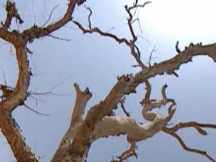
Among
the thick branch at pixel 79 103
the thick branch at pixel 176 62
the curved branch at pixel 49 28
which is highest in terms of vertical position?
the curved branch at pixel 49 28

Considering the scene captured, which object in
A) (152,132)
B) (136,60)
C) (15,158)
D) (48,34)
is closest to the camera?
(15,158)

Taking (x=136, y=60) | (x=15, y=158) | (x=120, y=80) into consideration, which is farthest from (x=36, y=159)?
(x=136, y=60)

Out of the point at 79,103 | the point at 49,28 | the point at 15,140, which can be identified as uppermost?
the point at 49,28

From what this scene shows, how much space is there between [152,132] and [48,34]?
7.65 feet

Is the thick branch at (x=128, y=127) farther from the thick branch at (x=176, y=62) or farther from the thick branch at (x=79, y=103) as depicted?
the thick branch at (x=176, y=62)

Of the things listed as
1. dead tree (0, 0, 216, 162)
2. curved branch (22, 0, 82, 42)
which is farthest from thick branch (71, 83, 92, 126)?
curved branch (22, 0, 82, 42)

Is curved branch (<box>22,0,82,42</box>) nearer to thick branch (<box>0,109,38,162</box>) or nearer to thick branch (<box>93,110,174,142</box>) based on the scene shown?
thick branch (<box>0,109,38,162</box>)

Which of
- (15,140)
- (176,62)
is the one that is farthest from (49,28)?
(176,62)

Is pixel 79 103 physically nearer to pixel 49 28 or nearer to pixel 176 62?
pixel 49 28

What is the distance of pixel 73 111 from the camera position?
6578 millimetres

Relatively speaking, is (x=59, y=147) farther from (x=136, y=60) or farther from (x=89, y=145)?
(x=136, y=60)

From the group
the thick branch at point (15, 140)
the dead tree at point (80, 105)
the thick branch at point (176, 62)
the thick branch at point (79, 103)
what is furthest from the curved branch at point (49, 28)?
the thick branch at point (176, 62)

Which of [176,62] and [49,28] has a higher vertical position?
[49,28]

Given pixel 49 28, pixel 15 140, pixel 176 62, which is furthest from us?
pixel 49 28
